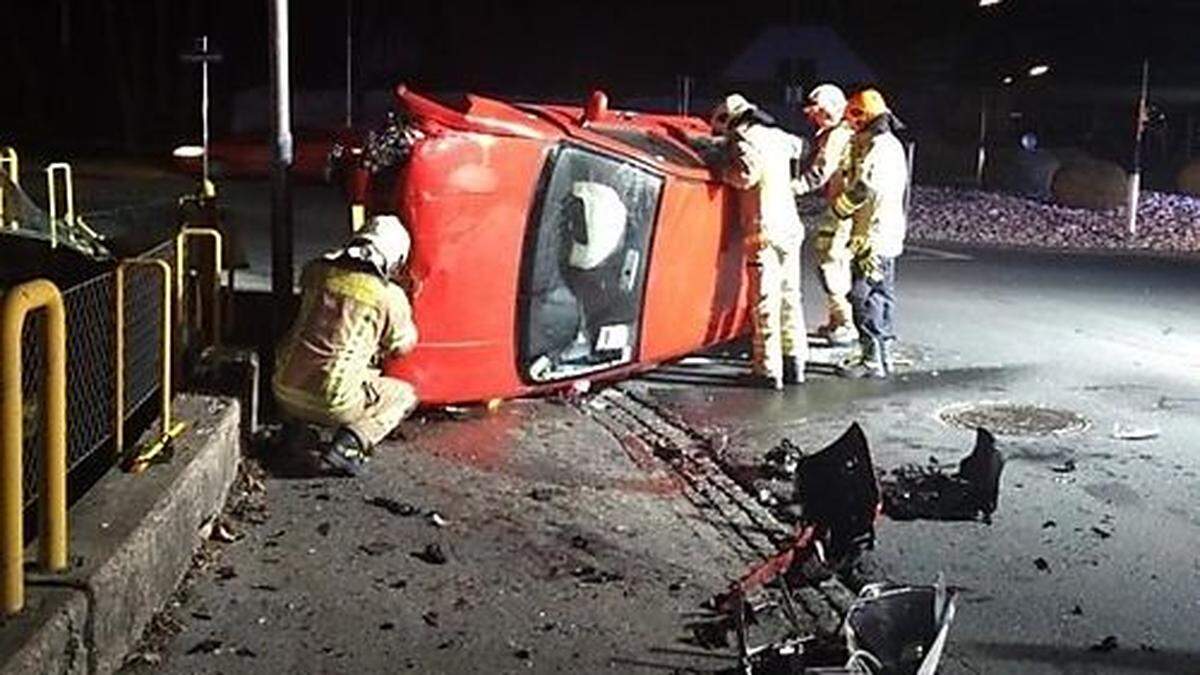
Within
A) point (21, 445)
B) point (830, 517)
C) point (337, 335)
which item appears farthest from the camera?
point (337, 335)

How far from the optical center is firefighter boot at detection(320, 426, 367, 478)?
6.89m

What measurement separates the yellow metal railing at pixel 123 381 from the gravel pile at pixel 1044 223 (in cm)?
1286

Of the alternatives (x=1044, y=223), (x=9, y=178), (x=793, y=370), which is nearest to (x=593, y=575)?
(x=793, y=370)

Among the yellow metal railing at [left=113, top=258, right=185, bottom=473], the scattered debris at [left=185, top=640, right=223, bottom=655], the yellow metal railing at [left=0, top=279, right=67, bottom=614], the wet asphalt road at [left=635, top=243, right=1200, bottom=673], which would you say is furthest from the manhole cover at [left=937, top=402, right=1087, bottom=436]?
the yellow metal railing at [left=0, top=279, right=67, bottom=614]

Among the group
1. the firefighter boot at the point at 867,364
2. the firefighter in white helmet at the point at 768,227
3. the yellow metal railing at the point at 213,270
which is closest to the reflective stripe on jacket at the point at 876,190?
the firefighter in white helmet at the point at 768,227

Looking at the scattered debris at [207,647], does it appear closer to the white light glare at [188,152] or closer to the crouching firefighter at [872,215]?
the crouching firefighter at [872,215]

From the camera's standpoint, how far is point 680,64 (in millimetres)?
32125

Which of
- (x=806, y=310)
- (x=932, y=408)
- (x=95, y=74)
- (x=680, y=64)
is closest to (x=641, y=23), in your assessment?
(x=680, y=64)

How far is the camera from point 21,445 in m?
4.17

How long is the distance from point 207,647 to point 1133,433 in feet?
17.5

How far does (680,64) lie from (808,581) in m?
27.3

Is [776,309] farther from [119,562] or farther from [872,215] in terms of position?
[119,562]

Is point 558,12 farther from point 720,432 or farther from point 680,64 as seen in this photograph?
point 720,432

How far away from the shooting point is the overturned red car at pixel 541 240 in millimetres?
7453
